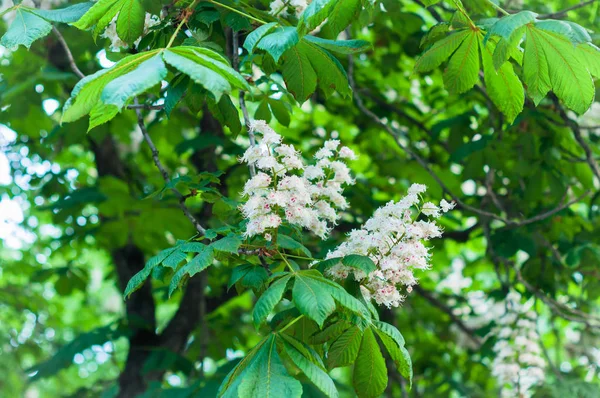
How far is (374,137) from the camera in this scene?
16.2 feet

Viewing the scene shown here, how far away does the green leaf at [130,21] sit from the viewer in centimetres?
206

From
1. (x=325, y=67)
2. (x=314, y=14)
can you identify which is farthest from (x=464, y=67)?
(x=314, y=14)

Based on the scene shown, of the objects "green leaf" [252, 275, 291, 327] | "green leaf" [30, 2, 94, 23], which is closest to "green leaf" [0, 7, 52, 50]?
"green leaf" [30, 2, 94, 23]

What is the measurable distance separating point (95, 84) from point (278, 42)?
0.48m

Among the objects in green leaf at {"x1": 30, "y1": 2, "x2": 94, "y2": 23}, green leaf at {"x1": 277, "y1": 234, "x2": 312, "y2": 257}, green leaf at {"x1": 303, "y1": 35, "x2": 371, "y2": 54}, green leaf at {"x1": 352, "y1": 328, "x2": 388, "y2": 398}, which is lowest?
green leaf at {"x1": 352, "y1": 328, "x2": 388, "y2": 398}

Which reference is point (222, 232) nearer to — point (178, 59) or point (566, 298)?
point (178, 59)

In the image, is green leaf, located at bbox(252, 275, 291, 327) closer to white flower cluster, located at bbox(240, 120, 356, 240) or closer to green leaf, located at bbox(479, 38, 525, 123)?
white flower cluster, located at bbox(240, 120, 356, 240)

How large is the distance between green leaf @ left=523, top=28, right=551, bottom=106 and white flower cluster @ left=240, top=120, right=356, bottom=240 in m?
0.55

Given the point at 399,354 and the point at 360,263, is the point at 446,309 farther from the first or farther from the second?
the point at 360,263

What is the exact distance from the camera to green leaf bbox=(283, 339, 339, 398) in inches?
65.9

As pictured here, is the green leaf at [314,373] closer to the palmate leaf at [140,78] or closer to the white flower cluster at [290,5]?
the palmate leaf at [140,78]

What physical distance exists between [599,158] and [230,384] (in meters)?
2.72

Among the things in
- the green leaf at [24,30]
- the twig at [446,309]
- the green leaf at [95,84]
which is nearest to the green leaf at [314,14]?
the green leaf at [95,84]

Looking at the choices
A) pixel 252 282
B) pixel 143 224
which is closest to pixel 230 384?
pixel 252 282
